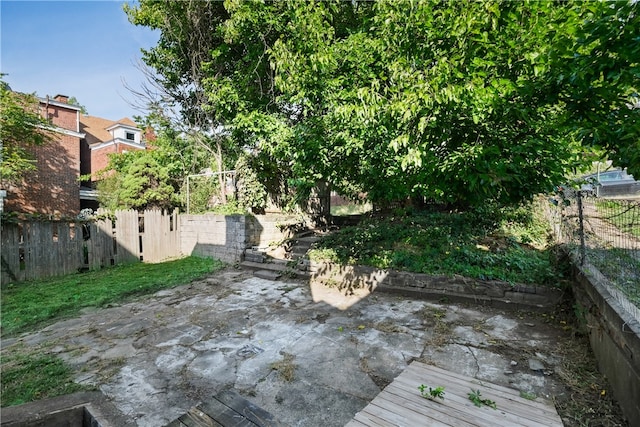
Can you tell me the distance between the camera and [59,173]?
13117mm

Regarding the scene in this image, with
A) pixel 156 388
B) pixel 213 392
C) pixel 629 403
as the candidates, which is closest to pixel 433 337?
pixel 629 403

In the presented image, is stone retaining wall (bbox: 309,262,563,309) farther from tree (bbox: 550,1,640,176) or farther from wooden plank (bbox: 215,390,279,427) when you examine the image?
wooden plank (bbox: 215,390,279,427)

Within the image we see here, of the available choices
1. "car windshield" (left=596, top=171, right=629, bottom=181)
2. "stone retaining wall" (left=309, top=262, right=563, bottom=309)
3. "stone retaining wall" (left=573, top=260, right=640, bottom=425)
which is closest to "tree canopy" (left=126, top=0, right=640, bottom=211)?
"stone retaining wall" (left=573, top=260, right=640, bottom=425)

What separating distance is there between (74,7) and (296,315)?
22.1 ft

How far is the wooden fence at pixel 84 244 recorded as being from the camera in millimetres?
5930

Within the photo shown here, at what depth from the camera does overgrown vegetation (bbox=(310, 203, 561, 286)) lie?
4.57 m

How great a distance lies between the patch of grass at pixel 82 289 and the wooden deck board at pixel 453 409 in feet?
15.8

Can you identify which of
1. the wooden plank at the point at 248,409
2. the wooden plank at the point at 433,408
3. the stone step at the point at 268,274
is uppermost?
the wooden plank at the point at 433,408

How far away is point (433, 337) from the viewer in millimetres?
3373

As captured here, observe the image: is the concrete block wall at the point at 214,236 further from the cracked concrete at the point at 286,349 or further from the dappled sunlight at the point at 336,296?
the dappled sunlight at the point at 336,296

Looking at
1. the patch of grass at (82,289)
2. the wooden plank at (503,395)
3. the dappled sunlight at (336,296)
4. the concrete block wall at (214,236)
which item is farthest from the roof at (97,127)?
the wooden plank at (503,395)

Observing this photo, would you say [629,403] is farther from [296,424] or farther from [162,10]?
[162,10]

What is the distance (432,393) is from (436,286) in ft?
11.3

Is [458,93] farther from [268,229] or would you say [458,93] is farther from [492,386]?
[268,229]
